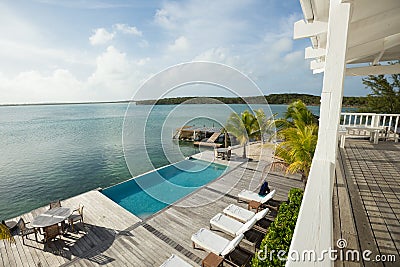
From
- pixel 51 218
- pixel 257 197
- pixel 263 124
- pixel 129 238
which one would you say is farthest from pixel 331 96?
pixel 263 124

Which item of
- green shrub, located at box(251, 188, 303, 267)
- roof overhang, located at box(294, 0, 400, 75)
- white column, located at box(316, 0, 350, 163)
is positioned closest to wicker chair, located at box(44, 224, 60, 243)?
green shrub, located at box(251, 188, 303, 267)

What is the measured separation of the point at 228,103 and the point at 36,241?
7.39m

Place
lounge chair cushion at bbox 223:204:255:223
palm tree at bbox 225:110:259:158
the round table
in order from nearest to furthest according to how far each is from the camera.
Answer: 1. lounge chair cushion at bbox 223:204:255:223
2. the round table
3. palm tree at bbox 225:110:259:158

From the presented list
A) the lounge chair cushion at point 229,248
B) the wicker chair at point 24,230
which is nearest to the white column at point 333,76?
the lounge chair cushion at point 229,248

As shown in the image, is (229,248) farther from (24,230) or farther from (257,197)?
(24,230)

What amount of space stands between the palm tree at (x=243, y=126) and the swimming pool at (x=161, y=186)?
6.46ft

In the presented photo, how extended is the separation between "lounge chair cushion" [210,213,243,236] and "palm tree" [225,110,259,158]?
599 centimetres

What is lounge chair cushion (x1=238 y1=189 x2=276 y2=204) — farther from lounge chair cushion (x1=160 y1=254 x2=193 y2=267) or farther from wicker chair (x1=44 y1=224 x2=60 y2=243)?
wicker chair (x1=44 y1=224 x2=60 y2=243)

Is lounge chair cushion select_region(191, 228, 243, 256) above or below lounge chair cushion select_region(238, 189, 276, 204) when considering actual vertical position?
below

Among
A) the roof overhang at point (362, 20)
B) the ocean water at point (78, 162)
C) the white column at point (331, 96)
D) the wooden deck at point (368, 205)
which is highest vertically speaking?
the roof overhang at point (362, 20)

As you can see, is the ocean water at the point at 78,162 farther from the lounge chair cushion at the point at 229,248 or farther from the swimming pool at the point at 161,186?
the lounge chair cushion at the point at 229,248

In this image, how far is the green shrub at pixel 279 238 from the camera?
2.81 meters

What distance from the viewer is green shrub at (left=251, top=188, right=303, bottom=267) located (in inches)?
111

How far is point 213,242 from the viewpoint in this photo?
13.0 feet
